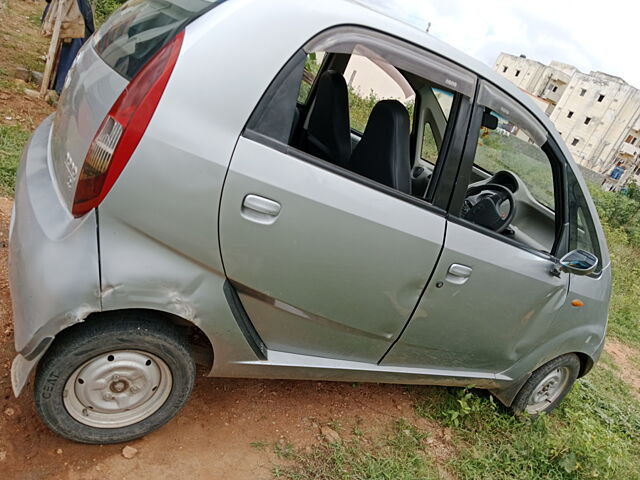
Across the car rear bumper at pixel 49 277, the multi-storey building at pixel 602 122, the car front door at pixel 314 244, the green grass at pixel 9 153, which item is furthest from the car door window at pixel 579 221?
the multi-storey building at pixel 602 122

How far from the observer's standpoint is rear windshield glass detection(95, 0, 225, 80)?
5.19ft

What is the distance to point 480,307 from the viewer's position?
2.23m

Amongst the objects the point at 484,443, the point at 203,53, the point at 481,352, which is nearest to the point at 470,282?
the point at 481,352

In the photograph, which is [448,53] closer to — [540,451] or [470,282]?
[470,282]

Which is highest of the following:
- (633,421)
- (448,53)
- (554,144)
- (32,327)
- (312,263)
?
(448,53)

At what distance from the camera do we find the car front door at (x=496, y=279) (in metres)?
2.06

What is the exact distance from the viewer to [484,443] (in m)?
2.72

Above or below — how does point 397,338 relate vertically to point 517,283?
below

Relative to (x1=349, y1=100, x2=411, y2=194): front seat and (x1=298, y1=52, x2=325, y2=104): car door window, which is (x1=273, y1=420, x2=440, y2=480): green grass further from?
(x1=298, y1=52, x2=325, y2=104): car door window

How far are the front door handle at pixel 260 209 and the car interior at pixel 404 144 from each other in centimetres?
57

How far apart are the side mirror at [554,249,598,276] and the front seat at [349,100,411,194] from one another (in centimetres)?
91

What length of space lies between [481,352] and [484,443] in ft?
2.15

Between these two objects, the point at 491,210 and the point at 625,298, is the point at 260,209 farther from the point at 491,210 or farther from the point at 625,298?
the point at 625,298

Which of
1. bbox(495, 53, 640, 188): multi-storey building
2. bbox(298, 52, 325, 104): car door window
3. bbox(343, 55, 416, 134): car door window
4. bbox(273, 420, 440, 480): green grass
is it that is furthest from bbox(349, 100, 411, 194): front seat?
bbox(495, 53, 640, 188): multi-storey building
